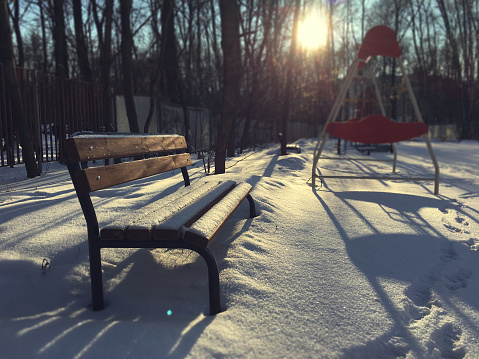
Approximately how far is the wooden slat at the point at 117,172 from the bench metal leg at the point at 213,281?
62 centimetres

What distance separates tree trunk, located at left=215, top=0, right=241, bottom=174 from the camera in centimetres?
530

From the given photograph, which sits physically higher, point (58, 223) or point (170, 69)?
point (170, 69)

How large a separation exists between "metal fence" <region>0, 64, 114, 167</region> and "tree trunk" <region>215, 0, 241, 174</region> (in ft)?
10.3

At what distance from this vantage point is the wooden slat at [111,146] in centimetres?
180

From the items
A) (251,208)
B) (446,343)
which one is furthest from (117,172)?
(446,343)

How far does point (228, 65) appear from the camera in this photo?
545cm

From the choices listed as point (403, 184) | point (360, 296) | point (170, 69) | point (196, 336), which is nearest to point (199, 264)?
point (196, 336)

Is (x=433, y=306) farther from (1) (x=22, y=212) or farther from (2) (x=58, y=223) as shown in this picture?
(1) (x=22, y=212)

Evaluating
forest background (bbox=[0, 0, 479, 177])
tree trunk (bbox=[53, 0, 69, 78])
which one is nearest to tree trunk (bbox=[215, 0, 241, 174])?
forest background (bbox=[0, 0, 479, 177])

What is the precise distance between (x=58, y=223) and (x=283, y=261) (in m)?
1.70

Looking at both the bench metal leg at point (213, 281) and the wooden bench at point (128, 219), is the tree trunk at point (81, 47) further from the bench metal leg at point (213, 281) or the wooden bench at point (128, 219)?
the bench metal leg at point (213, 281)

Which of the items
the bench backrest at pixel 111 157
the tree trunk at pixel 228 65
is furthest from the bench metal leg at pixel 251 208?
the tree trunk at pixel 228 65

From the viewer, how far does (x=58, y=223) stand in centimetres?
291

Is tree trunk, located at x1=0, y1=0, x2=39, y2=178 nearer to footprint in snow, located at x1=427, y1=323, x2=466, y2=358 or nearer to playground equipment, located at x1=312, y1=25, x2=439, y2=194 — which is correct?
playground equipment, located at x1=312, y1=25, x2=439, y2=194
